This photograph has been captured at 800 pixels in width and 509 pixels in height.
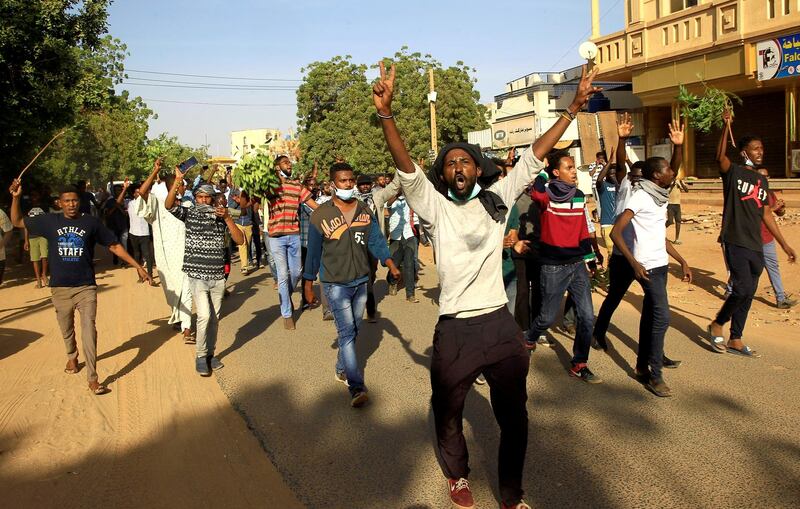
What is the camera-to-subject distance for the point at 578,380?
609 centimetres


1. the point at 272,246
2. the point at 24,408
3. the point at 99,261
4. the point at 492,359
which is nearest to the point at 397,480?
the point at 492,359

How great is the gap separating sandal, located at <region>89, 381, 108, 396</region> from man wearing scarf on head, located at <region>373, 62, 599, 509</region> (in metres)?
4.09

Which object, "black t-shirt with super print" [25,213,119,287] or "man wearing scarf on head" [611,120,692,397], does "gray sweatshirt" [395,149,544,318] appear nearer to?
"man wearing scarf on head" [611,120,692,397]

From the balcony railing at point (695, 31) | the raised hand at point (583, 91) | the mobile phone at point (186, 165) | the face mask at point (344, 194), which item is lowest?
the face mask at point (344, 194)

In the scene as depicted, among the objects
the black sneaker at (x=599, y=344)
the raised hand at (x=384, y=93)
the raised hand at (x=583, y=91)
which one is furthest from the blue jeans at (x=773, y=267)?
the raised hand at (x=384, y=93)

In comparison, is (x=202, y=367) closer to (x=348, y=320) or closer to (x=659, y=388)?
(x=348, y=320)

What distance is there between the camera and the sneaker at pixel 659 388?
5520 millimetres

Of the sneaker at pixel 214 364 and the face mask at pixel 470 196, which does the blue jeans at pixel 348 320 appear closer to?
the sneaker at pixel 214 364

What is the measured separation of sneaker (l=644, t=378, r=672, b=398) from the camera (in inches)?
217

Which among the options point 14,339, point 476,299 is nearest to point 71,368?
point 14,339

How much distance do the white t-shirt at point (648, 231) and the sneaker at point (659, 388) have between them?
0.91 metres

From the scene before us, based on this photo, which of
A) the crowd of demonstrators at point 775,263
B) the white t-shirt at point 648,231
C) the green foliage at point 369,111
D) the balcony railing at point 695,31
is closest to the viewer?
the white t-shirt at point 648,231

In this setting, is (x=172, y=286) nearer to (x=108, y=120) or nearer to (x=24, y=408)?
(x=24, y=408)

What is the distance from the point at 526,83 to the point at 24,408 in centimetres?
4041
